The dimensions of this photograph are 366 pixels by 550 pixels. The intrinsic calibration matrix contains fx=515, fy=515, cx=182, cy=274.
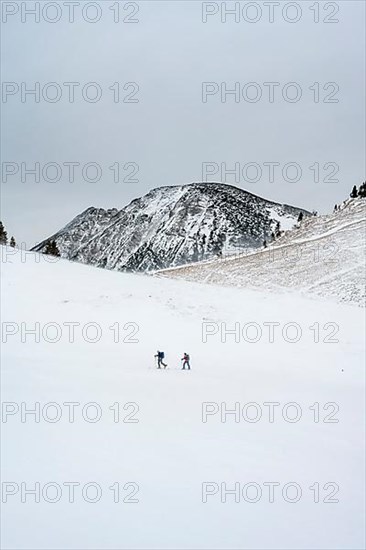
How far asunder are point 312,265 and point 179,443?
6606 cm

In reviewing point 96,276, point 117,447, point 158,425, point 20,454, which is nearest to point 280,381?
point 158,425

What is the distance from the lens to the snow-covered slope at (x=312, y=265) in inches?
2601

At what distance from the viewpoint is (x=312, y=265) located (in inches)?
2965

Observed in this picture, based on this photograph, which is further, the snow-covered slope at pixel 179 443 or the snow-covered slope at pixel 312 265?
the snow-covered slope at pixel 312 265

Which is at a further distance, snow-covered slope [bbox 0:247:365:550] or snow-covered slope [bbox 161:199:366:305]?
snow-covered slope [bbox 161:199:366:305]

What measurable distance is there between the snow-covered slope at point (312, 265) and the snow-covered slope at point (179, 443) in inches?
1403

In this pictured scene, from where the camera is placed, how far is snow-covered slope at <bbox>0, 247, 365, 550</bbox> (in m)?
8.93

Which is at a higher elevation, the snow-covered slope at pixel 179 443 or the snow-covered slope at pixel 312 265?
the snow-covered slope at pixel 312 265

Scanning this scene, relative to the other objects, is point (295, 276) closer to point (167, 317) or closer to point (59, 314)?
point (167, 317)

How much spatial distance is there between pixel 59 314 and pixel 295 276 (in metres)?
44.7

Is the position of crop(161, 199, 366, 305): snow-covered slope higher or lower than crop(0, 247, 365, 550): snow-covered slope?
higher

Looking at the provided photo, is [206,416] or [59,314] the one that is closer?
[206,416]

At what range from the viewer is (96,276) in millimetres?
42844

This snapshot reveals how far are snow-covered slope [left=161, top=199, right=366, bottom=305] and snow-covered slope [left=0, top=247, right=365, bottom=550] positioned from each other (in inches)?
1403
